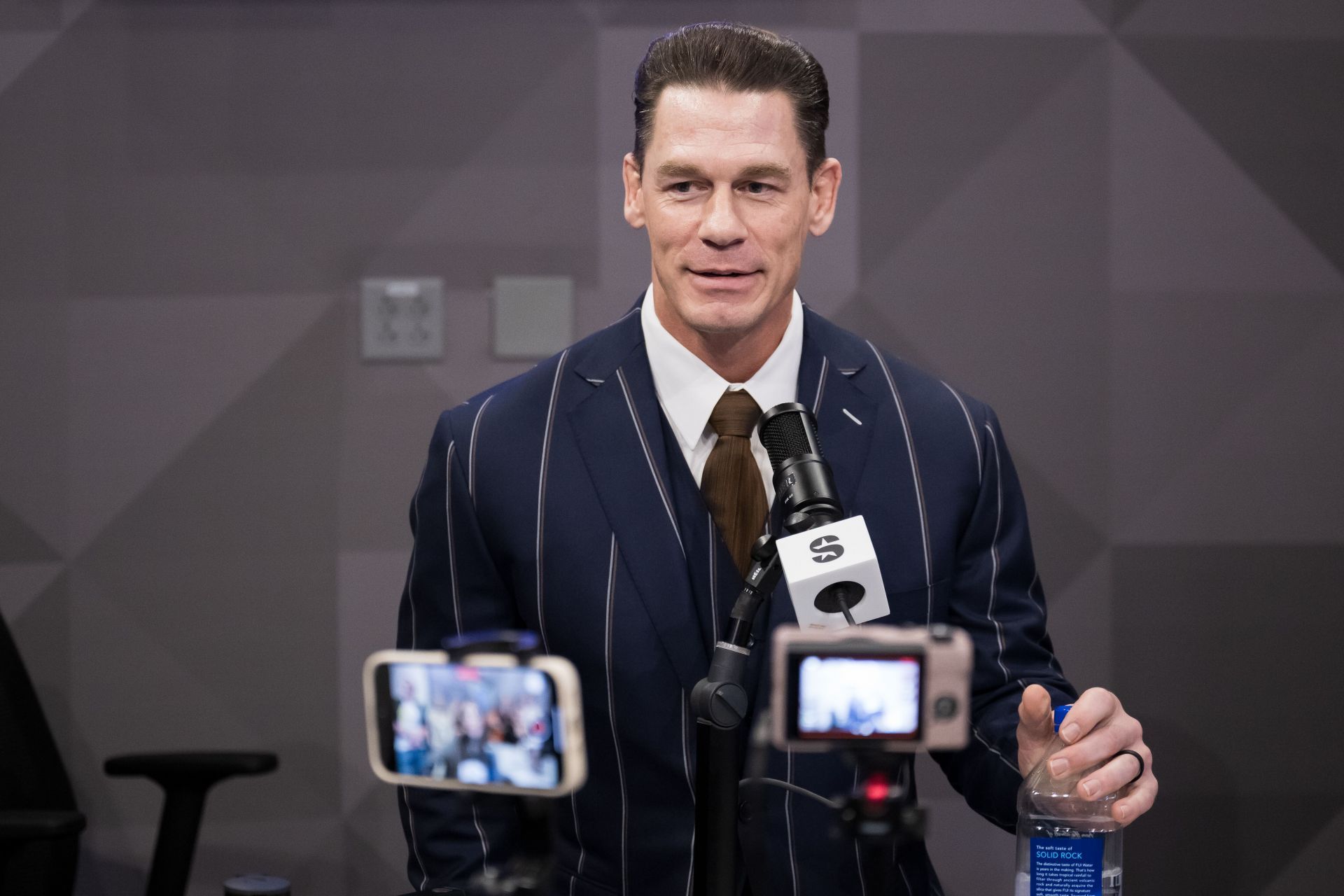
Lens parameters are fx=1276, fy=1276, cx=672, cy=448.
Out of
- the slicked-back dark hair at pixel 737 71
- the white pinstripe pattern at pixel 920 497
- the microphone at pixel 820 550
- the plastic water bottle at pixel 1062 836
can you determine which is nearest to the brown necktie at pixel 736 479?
the white pinstripe pattern at pixel 920 497

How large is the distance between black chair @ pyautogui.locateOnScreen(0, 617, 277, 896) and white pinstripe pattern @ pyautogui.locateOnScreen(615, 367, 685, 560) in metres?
1.02

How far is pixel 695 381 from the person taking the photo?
1.67m

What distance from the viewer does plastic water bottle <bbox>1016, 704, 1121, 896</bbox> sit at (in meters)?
1.27

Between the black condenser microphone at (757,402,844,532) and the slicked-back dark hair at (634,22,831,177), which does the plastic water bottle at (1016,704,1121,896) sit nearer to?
the black condenser microphone at (757,402,844,532)

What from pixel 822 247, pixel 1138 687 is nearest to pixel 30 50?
pixel 822 247

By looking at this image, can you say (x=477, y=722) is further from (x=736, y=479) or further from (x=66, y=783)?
(x=66, y=783)

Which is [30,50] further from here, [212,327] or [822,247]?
[822,247]

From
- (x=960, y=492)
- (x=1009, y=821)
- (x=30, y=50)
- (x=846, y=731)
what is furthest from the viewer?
(x=30, y=50)

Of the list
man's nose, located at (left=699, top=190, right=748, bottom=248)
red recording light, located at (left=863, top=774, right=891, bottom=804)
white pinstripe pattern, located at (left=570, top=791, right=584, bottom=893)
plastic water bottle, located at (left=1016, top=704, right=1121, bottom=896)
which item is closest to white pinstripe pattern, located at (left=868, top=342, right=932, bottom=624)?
plastic water bottle, located at (left=1016, top=704, right=1121, bottom=896)

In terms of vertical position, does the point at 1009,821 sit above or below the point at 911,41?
below

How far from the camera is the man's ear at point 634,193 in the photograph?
5.54 ft

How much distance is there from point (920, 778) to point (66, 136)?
2.20 metres

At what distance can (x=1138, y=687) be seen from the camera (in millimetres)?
2721

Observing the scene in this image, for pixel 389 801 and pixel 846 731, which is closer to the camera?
pixel 846 731
